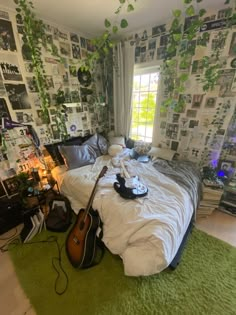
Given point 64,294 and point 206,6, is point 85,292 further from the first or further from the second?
point 206,6

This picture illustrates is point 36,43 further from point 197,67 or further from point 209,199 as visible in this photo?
point 209,199

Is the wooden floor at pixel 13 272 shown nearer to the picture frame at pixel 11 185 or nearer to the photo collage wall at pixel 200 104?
the picture frame at pixel 11 185

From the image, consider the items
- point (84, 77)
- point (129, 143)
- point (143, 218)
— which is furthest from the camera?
point (129, 143)

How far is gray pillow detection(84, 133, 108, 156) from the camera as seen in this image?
93.4 inches

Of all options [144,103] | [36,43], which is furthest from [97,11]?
[144,103]

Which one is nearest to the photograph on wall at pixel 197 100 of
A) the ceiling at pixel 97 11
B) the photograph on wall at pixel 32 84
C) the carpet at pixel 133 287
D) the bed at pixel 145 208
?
the bed at pixel 145 208

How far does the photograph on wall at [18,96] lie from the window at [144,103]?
5.20 feet

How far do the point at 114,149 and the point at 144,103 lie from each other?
0.92m

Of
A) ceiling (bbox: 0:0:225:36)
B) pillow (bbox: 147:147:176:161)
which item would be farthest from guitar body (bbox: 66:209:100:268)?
ceiling (bbox: 0:0:225:36)

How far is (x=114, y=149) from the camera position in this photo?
2.35 m

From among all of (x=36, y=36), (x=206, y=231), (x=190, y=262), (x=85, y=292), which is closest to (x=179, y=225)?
(x=190, y=262)

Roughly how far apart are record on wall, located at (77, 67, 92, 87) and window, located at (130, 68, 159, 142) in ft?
2.41

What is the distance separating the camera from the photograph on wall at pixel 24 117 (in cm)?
186

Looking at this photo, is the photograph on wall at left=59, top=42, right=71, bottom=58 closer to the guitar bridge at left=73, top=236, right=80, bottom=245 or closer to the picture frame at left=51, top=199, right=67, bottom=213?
the picture frame at left=51, top=199, right=67, bottom=213
